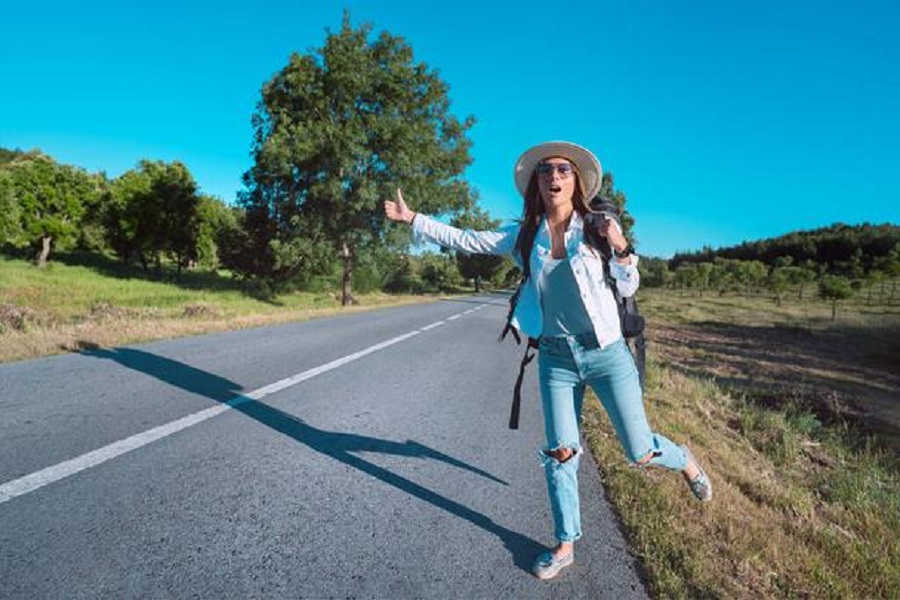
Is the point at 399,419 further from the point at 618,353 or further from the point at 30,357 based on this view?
the point at 30,357

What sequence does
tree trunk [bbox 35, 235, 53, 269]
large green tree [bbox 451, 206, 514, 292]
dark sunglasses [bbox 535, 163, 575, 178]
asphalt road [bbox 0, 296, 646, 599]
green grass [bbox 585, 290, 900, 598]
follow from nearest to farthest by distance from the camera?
asphalt road [bbox 0, 296, 646, 599] → green grass [bbox 585, 290, 900, 598] → dark sunglasses [bbox 535, 163, 575, 178] → tree trunk [bbox 35, 235, 53, 269] → large green tree [bbox 451, 206, 514, 292]

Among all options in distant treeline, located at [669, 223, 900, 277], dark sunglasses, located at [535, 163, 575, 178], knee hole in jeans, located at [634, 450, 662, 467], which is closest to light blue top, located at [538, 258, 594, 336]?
dark sunglasses, located at [535, 163, 575, 178]

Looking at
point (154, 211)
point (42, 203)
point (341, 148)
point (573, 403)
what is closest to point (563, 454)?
point (573, 403)

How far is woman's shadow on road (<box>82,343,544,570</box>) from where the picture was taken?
2.62 meters

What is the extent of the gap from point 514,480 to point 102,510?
8.30ft

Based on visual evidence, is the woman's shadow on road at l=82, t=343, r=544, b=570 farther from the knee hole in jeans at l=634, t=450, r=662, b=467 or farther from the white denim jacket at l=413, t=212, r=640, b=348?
the white denim jacket at l=413, t=212, r=640, b=348

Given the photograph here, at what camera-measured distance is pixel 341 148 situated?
67.3ft

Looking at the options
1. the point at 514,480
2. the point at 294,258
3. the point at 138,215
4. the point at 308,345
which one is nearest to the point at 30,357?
the point at 308,345

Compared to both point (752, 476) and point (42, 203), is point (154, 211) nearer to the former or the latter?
point (42, 203)

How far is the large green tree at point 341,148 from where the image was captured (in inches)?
813

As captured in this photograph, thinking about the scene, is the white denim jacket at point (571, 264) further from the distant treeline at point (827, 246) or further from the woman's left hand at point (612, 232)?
the distant treeline at point (827, 246)

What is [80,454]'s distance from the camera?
10.5 feet

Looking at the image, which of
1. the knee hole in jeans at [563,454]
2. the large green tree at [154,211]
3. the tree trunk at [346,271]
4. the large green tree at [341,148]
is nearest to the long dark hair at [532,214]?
the knee hole in jeans at [563,454]

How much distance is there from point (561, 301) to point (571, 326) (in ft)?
0.48
